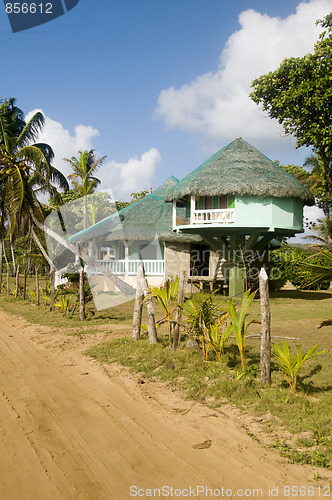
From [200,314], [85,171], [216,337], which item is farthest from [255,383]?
[85,171]

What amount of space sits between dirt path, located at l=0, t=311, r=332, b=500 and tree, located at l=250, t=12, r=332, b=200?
13470 mm

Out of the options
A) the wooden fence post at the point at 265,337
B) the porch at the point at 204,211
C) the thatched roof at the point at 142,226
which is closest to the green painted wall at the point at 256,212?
the porch at the point at 204,211

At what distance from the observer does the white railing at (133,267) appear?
1981 centimetres

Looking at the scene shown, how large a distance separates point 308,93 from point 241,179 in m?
4.31

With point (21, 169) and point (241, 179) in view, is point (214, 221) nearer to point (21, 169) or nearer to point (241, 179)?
point (241, 179)

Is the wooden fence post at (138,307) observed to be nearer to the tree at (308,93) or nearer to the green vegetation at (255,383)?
the green vegetation at (255,383)

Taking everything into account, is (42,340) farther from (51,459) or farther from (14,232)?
(14,232)

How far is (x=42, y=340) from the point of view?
8828 millimetres

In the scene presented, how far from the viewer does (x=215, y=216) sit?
16.5m

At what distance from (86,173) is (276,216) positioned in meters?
18.6

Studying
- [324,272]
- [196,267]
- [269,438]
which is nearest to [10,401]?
[269,438]

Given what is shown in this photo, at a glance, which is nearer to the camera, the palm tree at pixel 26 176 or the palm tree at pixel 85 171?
the palm tree at pixel 26 176

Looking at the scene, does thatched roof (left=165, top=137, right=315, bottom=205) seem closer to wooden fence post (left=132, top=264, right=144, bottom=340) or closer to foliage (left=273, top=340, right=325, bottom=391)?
wooden fence post (left=132, top=264, right=144, bottom=340)

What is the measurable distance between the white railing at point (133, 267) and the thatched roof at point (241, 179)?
4.33 metres
